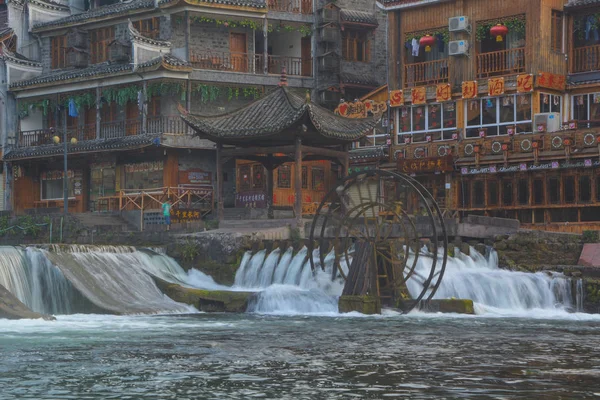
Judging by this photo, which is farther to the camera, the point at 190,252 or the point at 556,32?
the point at 556,32

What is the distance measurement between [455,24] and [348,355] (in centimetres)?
2764

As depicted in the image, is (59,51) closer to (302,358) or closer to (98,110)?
(98,110)

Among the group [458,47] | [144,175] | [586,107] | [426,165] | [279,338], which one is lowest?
[279,338]

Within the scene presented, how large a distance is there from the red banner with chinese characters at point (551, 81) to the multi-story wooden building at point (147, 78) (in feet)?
40.6

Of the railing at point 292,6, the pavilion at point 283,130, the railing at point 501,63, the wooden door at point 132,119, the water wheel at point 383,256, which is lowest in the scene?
the water wheel at point 383,256

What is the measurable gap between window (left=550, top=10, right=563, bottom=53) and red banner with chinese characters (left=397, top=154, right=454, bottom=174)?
20.0 feet

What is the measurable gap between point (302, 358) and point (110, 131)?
3453 cm

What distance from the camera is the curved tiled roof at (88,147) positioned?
51594 millimetres

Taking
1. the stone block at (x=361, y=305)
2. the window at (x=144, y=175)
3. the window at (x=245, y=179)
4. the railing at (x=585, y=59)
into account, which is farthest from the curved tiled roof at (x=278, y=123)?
the window at (x=144, y=175)

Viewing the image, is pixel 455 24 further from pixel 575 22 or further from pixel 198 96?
pixel 198 96

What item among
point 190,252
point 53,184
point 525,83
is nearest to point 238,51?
point 53,184

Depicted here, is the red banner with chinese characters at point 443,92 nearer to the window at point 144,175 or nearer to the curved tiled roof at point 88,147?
the curved tiled roof at point 88,147

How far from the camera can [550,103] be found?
45.6 m

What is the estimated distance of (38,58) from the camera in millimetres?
58844
